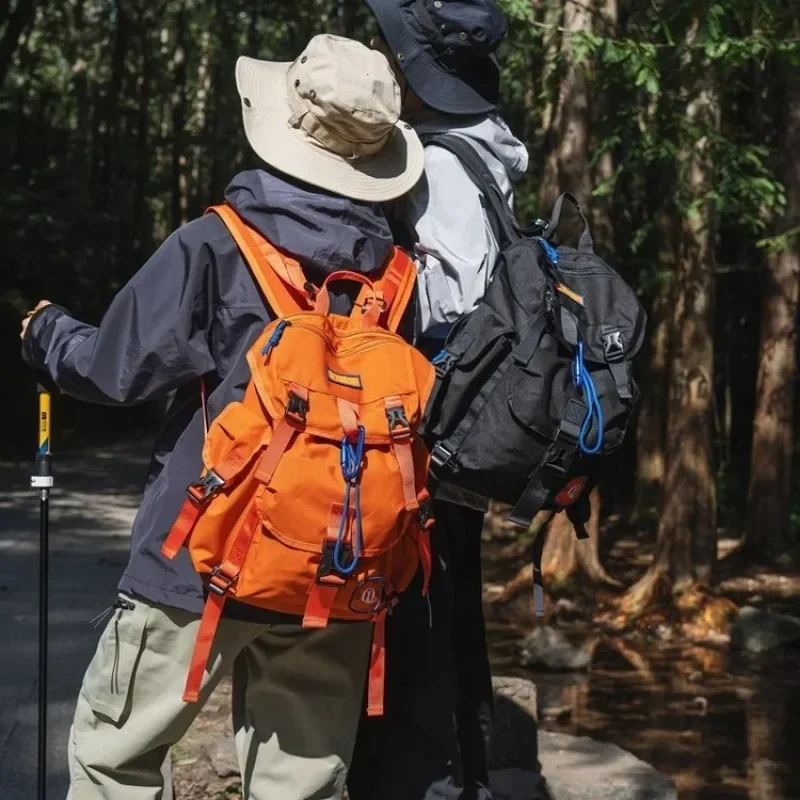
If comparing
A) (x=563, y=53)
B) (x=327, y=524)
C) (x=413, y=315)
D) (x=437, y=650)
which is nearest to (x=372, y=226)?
(x=413, y=315)

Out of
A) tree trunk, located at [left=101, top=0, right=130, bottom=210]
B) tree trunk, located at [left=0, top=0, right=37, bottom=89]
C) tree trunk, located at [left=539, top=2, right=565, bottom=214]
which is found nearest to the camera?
tree trunk, located at [left=539, top=2, right=565, bottom=214]

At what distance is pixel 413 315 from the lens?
3484mm

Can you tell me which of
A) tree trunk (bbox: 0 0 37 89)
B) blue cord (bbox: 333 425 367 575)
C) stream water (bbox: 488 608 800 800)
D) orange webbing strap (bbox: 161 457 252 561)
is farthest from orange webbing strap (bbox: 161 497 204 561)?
tree trunk (bbox: 0 0 37 89)

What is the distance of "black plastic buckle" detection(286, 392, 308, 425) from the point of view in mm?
3012

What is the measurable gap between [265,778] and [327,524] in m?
0.73

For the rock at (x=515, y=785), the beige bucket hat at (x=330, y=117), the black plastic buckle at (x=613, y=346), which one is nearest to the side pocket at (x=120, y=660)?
the beige bucket hat at (x=330, y=117)

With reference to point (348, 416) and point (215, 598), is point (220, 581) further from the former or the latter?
point (348, 416)

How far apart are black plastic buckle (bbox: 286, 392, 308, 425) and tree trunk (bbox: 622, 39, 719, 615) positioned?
977 cm

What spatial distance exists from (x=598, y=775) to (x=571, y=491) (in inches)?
109

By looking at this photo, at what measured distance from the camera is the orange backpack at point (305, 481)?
302 centimetres

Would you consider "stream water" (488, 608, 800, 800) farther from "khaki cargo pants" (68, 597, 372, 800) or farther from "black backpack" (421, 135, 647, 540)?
"black backpack" (421, 135, 647, 540)

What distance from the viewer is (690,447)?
42.1ft

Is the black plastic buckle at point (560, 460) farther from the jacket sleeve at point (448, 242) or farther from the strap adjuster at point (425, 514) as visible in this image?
the jacket sleeve at point (448, 242)

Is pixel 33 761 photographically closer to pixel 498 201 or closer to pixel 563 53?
pixel 498 201
